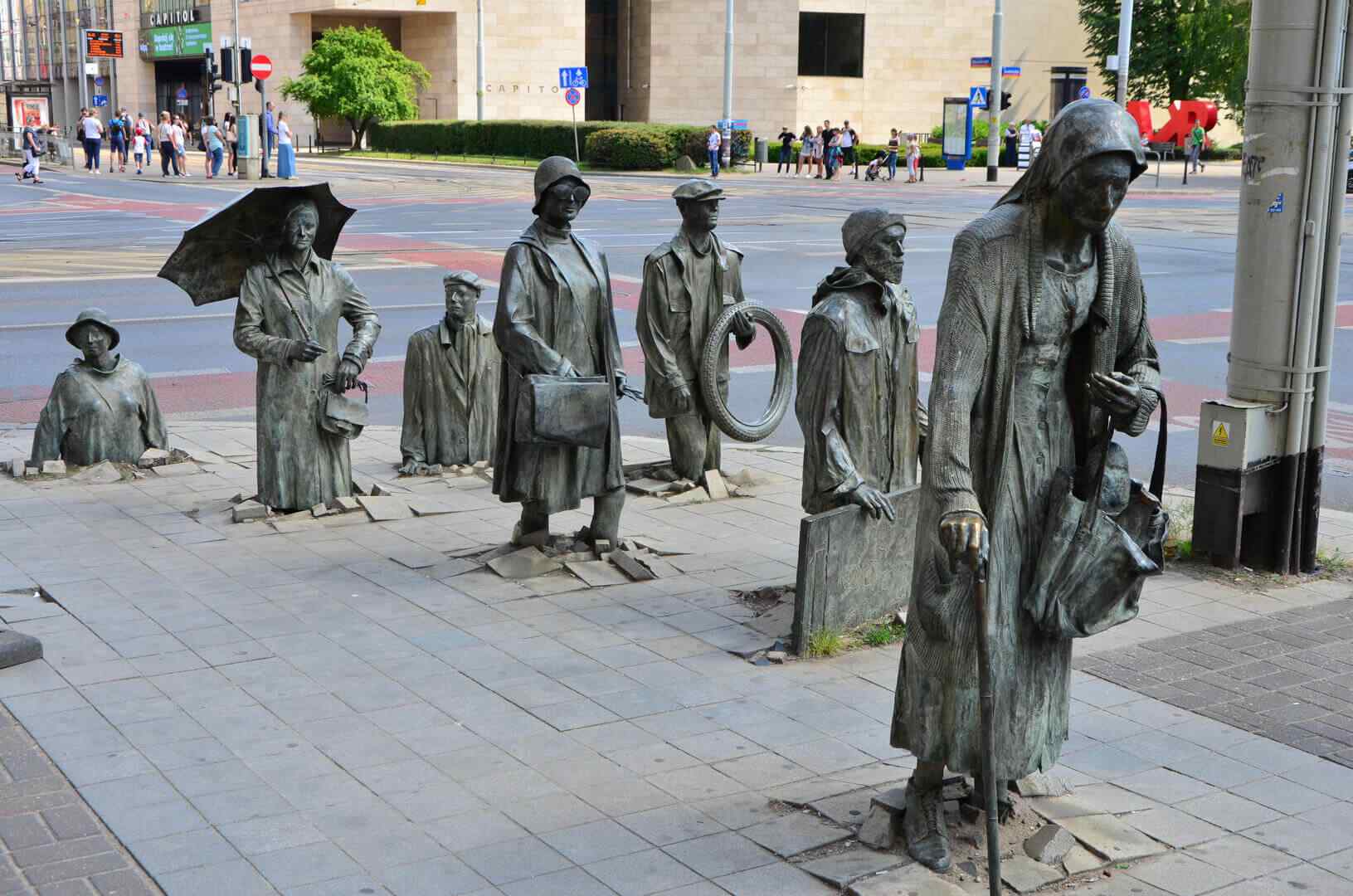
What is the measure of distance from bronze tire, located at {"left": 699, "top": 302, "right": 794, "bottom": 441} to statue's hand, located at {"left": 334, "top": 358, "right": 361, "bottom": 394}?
212 cm

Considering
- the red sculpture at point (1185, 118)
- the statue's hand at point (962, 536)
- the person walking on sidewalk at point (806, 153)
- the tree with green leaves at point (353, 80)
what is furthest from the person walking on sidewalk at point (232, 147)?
the statue's hand at point (962, 536)

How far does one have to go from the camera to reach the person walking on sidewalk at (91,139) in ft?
162

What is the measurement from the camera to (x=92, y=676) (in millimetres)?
6867

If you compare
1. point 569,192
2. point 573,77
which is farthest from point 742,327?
point 573,77

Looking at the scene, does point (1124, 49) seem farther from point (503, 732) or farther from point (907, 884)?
point (907, 884)

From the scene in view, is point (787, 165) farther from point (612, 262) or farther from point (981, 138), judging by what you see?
point (612, 262)

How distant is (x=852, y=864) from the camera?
4938 millimetres

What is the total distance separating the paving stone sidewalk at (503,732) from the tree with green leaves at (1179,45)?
5432 centimetres

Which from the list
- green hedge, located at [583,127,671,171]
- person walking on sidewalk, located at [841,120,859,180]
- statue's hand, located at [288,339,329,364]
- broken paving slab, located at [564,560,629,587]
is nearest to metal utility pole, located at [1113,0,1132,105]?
person walking on sidewalk, located at [841,120,859,180]

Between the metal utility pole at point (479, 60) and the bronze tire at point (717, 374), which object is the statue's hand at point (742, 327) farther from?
the metal utility pole at point (479, 60)

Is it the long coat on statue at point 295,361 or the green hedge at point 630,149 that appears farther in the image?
the green hedge at point 630,149

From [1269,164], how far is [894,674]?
12.4ft

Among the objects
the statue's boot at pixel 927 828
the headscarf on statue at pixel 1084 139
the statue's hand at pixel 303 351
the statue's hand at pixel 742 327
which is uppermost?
the headscarf on statue at pixel 1084 139

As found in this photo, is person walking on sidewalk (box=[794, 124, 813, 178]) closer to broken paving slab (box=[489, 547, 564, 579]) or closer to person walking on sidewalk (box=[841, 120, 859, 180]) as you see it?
person walking on sidewalk (box=[841, 120, 859, 180])
